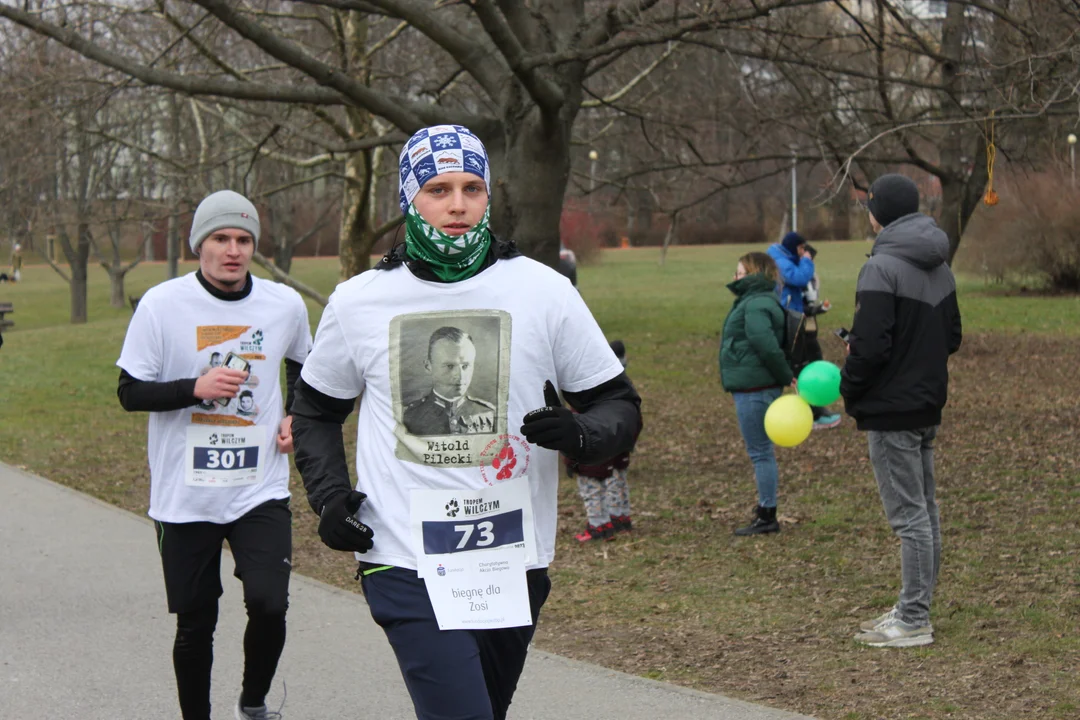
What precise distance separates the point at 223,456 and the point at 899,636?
3097mm

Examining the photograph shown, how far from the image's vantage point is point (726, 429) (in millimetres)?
12953

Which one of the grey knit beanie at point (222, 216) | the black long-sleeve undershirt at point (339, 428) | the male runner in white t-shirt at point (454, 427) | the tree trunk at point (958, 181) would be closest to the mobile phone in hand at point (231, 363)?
the grey knit beanie at point (222, 216)

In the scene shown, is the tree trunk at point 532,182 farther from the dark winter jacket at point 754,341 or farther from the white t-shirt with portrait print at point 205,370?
the white t-shirt with portrait print at point 205,370

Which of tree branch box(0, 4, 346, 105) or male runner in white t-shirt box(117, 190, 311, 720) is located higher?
tree branch box(0, 4, 346, 105)

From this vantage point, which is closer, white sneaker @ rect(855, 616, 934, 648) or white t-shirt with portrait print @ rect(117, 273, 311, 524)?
white t-shirt with portrait print @ rect(117, 273, 311, 524)

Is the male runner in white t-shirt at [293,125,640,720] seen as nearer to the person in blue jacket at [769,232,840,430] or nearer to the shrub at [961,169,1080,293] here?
the person in blue jacket at [769,232,840,430]

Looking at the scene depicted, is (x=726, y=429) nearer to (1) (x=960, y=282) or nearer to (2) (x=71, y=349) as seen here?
(2) (x=71, y=349)

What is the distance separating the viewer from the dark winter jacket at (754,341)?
791 cm

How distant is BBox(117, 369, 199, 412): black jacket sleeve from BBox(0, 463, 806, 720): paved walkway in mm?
1367

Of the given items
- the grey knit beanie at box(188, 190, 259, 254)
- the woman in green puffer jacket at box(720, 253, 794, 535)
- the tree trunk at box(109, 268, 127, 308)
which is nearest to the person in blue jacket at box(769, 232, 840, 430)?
the woman in green puffer jacket at box(720, 253, 794, 535)

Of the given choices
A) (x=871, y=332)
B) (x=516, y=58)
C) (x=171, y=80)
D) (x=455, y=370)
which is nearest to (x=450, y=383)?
(x=455, y=370)

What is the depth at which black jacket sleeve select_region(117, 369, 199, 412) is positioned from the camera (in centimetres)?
448

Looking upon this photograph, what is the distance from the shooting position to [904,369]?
564 centimetres

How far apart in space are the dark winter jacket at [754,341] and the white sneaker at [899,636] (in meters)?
2.37
